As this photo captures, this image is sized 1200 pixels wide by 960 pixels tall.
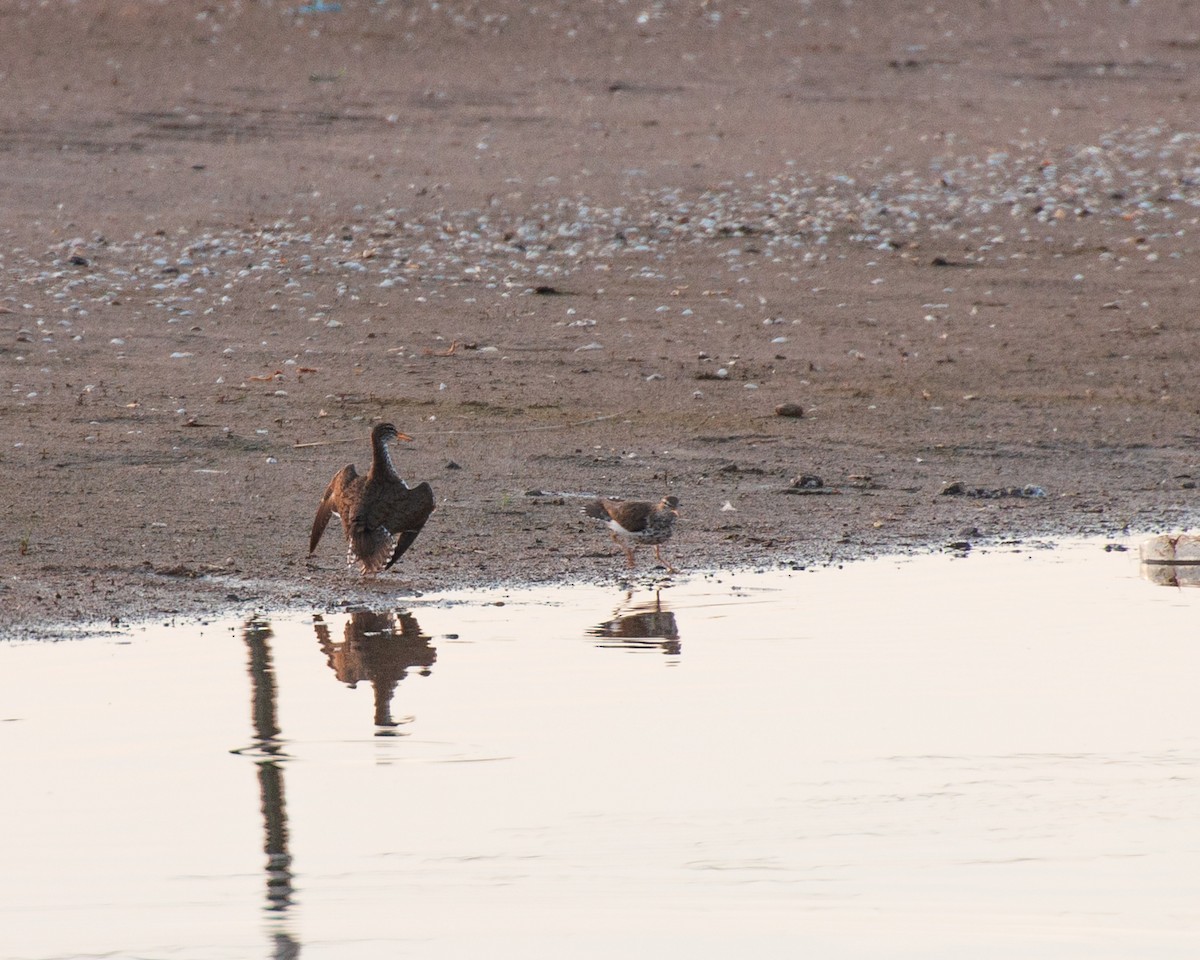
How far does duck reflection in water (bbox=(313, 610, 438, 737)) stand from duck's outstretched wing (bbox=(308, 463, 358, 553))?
817 mm

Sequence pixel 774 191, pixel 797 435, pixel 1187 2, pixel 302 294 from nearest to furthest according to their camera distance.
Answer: pixel 797 435, pixel 302 294, pixel 774 191, pixel 1187 2

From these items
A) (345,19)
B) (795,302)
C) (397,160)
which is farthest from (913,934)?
(345,19)

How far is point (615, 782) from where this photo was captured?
588 centimetres

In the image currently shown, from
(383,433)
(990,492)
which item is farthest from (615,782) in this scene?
(990,492)

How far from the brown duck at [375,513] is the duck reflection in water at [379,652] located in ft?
1.46

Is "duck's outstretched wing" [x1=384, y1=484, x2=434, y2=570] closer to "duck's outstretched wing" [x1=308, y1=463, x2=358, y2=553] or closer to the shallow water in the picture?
"duck's outstretched wing" [x1=308, y1=463, x2=358, y2=553]

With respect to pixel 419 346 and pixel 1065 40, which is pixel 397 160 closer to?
pixel 419 346

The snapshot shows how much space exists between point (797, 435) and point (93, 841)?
21.0ft

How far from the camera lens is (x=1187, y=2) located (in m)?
24.1

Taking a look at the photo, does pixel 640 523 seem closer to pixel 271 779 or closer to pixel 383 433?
pixel 383 433

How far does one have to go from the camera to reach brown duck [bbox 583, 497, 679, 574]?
8.48 m

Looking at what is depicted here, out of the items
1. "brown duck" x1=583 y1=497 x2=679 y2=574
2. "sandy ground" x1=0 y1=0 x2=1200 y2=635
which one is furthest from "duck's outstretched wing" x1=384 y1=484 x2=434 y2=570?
"brown duck" x1=583 y1=497 x2=679 y2=574

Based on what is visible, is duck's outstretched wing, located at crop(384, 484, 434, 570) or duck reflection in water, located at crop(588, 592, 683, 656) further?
duck's outstretched wing, located at crop(384, 484, 434, 570)

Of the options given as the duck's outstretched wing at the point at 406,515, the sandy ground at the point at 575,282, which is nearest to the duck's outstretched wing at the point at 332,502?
Result: the sandy ground at the point at 575,282
